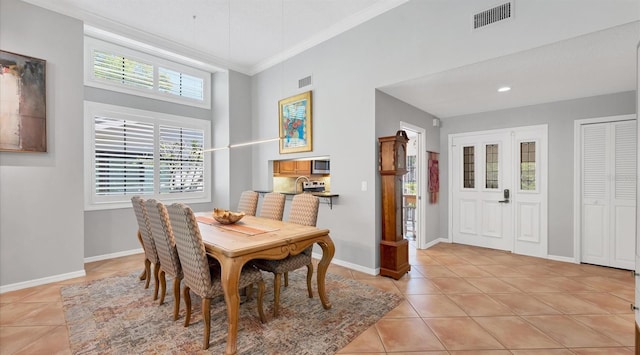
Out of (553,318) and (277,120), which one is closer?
(553,318)

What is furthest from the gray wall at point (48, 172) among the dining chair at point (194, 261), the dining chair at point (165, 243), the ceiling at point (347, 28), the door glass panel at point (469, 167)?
the door glass panel at point (469, 167)

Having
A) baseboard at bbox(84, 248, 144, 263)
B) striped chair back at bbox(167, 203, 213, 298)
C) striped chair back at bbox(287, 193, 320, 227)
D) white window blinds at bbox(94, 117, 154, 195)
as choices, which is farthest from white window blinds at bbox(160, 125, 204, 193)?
striped chair back at bbox(167, 203, 213, 298)

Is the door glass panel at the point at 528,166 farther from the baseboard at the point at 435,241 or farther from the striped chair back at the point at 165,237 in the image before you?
the striped chair back at the point at 165,237

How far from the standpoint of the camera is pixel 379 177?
147 inches

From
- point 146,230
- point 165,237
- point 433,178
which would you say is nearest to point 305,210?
point 165,237

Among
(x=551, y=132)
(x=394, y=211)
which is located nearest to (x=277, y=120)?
(x=394, y=211)

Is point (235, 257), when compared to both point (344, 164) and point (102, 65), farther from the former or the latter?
point (102, 65)

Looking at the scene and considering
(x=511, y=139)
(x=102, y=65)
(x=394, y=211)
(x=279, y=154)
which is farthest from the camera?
(x=279, y=154)

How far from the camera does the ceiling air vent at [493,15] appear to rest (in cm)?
266

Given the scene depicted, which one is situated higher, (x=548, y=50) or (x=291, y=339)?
(x=548, y=50)

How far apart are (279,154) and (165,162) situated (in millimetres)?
1978

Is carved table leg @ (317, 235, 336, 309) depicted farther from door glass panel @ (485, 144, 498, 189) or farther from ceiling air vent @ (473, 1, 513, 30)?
door glass panel @ (485, 144, 498, 189)

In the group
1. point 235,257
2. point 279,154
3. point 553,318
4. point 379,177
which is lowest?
point 553,318

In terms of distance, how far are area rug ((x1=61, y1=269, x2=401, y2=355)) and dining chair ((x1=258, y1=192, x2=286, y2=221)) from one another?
81cm
